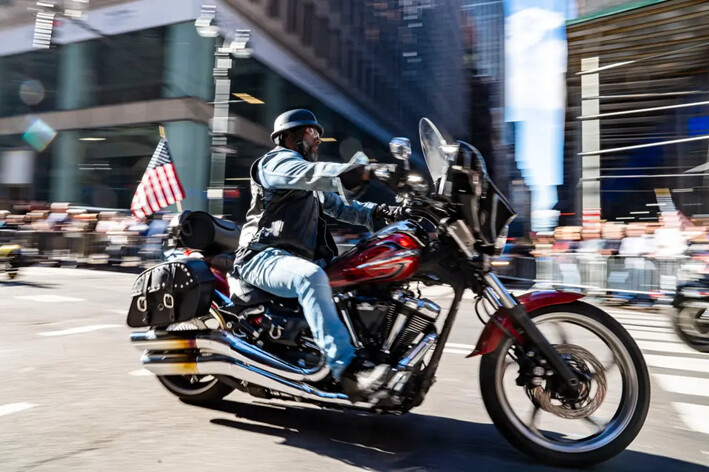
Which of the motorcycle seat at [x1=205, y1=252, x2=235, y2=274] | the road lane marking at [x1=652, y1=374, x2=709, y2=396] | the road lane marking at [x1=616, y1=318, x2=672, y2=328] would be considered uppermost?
the motorcycle seat at [x1=205, y1=252, x2=235, y2=274]

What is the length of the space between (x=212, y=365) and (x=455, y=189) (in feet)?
5.49

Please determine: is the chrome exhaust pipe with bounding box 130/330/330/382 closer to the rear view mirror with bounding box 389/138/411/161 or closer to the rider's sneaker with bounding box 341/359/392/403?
the rider's sneaker with bounding box 341/359/392/403

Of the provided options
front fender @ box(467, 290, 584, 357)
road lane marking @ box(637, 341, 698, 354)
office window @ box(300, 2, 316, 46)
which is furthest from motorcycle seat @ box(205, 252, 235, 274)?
office window @ box(300, 2, 316, 46)

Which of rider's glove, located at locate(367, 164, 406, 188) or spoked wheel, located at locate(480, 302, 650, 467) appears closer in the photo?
rider's glove, located at locate(367, 164, 406, 188)

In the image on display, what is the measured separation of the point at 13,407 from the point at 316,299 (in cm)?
228

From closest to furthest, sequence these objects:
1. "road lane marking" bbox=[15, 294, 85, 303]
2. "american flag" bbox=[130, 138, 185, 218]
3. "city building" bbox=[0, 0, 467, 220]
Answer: "road lane marking" bbox=[15, 294, 85, 303] → "american flag" bbox=[130, 138, 185, 218] → "city building" bbox=[0, 0, 467, 220]

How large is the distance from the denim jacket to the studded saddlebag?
1.07 feet

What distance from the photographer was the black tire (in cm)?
407

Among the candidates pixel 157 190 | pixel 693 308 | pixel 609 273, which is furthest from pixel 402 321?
pixel 157 190

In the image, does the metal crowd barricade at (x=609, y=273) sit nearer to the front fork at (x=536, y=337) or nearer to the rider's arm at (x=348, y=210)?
the rider's arm at (x=348, y=210)

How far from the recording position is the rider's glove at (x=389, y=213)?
3.66 metres

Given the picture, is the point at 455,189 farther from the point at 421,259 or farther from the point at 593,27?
the point at 593,27

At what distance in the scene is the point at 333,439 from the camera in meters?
3.50

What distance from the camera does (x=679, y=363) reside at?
6273 mm
